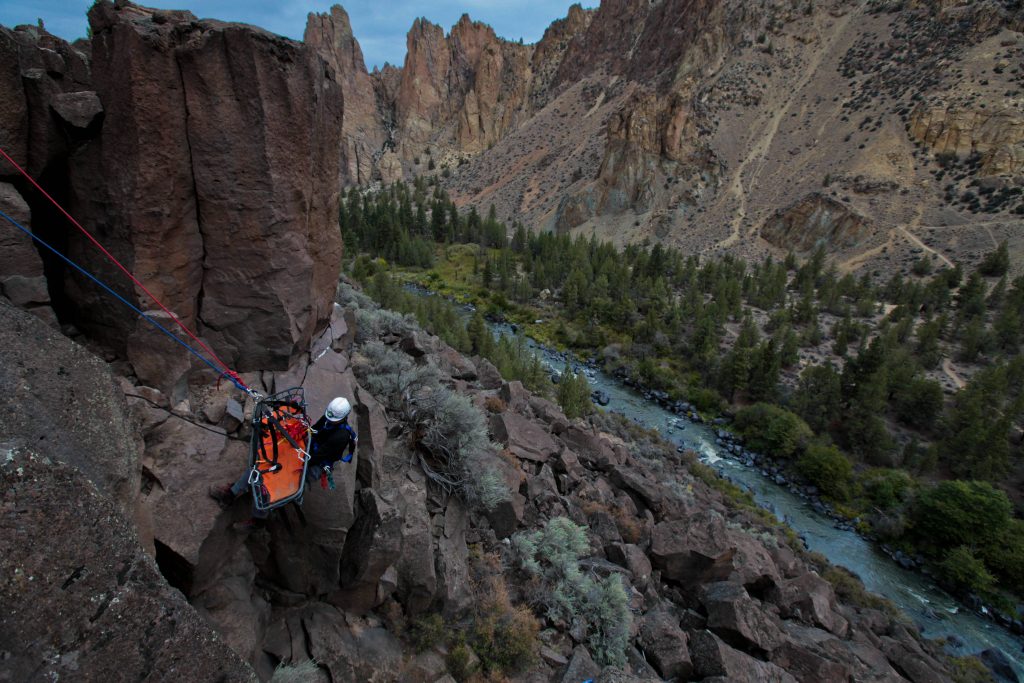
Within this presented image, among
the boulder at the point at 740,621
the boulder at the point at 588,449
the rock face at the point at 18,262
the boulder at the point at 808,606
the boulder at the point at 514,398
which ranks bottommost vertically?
the boulder at the point at 808,606

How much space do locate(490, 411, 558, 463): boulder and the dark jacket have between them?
24.4 feet

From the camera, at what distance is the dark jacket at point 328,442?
6106mm

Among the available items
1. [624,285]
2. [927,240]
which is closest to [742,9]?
[927,240]

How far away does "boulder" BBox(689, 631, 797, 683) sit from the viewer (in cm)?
919

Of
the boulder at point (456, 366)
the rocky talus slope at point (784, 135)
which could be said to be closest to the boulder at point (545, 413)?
the boulder at point (456, 366)

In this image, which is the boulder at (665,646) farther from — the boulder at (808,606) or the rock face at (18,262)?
the rock face at (18,262)

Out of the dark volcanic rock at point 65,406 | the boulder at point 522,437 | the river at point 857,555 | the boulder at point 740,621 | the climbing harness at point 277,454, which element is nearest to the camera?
the dark volcanic rock at point 65,406

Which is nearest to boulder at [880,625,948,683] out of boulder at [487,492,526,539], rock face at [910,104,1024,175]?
boulder at [487,492,526,539]

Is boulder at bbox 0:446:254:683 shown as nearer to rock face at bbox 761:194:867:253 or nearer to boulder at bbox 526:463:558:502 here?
boulder at bbox 526:463:558:502

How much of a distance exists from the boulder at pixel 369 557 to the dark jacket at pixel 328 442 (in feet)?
4.58

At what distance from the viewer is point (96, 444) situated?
14.5 ft

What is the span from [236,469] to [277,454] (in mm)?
740

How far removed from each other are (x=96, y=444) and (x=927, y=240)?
92.5m

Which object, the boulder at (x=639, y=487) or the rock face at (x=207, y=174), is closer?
the rock face at (x=207, y=174)
